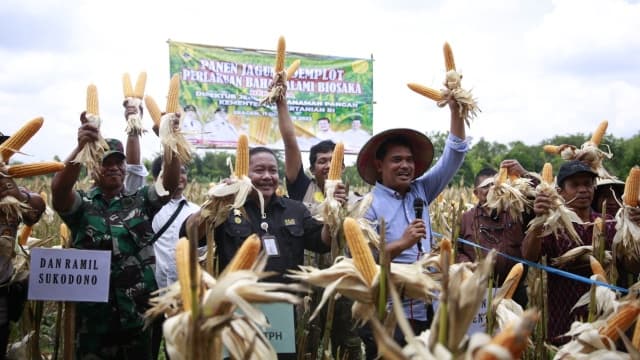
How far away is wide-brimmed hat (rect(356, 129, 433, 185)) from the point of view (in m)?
3.72

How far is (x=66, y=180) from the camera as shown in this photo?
3.06m

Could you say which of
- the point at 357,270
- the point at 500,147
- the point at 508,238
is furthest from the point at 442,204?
the point at 500,147

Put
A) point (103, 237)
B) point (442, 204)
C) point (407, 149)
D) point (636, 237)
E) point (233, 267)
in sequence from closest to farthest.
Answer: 1. point (233, 267)
2. point (636, 237)
3. point (103, 237)
4. point (407, 149)
5. point (442, 204)

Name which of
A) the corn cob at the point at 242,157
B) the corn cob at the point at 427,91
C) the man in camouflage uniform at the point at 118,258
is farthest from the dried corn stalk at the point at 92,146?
the corn cob at the point at 427,91

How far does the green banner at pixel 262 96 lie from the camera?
8969 millimetres

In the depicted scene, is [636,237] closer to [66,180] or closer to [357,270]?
[357,270]

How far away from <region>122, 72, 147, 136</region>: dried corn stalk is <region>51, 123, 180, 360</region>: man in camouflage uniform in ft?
1.86

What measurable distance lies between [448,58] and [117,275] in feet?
8.42

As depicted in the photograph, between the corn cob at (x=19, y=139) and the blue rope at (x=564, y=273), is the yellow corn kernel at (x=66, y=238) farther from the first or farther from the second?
the blue rope at (x=564, y=273)

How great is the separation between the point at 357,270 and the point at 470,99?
2.12m

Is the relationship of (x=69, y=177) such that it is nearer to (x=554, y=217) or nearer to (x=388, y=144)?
(x=388, y=144)

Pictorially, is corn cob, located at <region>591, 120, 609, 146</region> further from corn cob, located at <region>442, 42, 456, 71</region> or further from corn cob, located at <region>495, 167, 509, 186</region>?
corn cob, located at <region>442, 42, 456, 71</region>

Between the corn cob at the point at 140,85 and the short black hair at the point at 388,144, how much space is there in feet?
5.80

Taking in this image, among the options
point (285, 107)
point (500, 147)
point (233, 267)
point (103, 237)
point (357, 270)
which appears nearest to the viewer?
point (233, 267)
